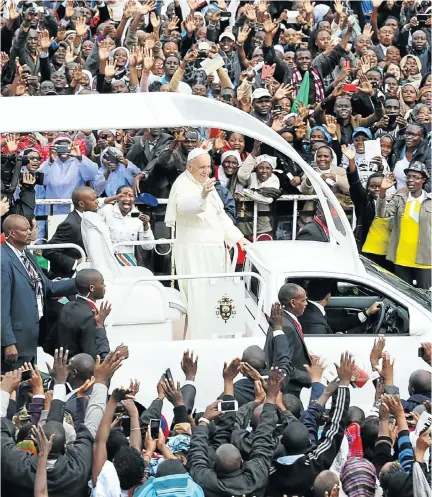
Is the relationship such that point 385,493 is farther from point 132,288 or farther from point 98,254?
point 98,254

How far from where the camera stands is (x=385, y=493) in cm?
615

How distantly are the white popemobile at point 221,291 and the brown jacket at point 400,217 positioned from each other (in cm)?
162

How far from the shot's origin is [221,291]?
8766mm

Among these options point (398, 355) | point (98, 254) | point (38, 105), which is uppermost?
point (38, 105)

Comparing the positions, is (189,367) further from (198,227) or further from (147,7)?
(147,7)

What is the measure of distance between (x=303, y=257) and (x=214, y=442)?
8.51 ft

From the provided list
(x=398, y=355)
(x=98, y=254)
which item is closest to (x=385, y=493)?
(x=398, y=355)

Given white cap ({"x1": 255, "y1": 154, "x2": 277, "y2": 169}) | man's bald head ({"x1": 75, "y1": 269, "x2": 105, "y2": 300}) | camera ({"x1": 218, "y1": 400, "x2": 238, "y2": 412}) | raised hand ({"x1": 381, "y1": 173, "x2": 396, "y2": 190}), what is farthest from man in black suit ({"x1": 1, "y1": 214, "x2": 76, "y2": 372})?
raised hand ({"x1": 381, "y1": 173, "x2": 396, "y2": 190})

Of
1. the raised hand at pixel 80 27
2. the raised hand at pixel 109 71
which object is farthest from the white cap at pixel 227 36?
the raised hand at pixel 109 71

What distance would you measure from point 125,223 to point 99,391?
12.5 feet

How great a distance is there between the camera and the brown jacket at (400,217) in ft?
34.8

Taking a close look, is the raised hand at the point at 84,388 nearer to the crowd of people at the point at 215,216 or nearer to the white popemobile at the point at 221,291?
the crowd of people at the point at 215,216

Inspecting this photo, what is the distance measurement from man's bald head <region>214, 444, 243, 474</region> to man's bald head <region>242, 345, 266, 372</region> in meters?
1.20

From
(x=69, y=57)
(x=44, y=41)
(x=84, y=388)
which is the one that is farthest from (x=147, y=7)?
(x=84, y=388)
